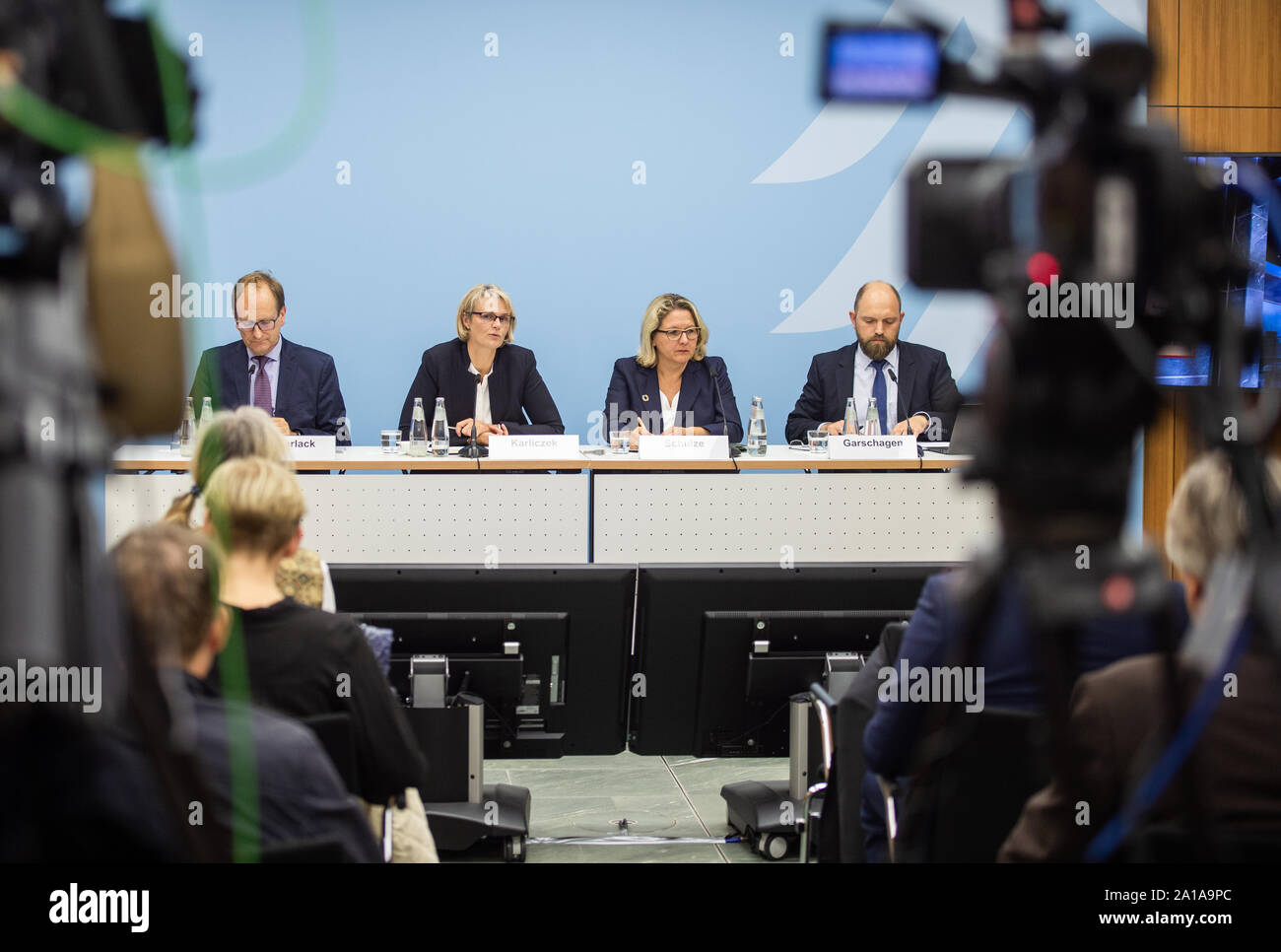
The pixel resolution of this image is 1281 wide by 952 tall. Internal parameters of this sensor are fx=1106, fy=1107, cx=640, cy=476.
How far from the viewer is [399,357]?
5621mm

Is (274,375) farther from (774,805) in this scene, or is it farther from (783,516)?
(774,805)

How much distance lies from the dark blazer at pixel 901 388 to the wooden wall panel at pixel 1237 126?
5.97 ft

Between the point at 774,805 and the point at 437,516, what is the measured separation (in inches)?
54.2

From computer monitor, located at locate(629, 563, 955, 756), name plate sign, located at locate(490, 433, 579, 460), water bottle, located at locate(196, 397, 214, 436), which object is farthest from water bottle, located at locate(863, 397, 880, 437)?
water bottle, located at locate(196, 397, 214, 436)

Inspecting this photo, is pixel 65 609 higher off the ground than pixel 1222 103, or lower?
lower

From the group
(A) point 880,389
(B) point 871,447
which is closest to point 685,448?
(B) point 871,447

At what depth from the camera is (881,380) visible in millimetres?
4566

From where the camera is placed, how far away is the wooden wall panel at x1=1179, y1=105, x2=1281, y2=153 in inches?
199

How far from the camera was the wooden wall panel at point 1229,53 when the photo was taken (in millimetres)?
5008

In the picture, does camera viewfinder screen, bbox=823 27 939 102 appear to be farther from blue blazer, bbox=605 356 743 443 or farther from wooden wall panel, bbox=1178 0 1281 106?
wooden wall panel, bbox=1178 0 1281 106
